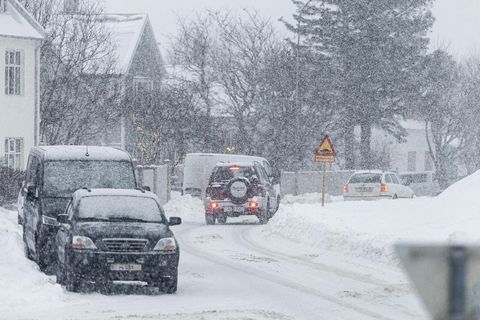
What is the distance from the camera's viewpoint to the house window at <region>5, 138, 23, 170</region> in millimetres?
39594

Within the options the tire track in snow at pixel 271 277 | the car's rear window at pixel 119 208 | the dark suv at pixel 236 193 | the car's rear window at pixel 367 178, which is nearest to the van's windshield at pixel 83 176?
the tire track in snow at pixel 271 277

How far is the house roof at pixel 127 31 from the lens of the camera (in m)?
57.9

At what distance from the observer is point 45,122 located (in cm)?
4331

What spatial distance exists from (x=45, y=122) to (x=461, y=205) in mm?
23451

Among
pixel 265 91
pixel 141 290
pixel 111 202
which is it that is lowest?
pixel 141 290

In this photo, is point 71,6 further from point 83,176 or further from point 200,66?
point 83,176

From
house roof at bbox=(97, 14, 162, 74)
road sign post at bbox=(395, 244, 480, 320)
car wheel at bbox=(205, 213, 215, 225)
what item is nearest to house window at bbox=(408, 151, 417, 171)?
house roof at bbox=(97, 14, 162, 74)

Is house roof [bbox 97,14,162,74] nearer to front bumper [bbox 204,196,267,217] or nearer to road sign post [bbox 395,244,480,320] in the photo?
front bumper [bbox 204,196,267,217]

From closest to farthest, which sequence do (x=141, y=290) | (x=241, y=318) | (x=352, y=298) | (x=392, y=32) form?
(x=241, y=318) → (x=352, y=298) → (x=141, y=290) → (x=392, y=32)

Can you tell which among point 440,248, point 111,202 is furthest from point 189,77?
point 440,248

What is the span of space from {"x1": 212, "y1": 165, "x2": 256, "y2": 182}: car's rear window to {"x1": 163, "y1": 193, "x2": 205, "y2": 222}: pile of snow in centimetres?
427

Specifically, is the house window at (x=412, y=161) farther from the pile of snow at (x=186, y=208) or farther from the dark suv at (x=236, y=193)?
the dark suv at (x=236, y=193)

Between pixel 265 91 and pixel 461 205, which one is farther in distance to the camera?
pixel 265 91

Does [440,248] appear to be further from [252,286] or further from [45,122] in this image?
[45,122]
